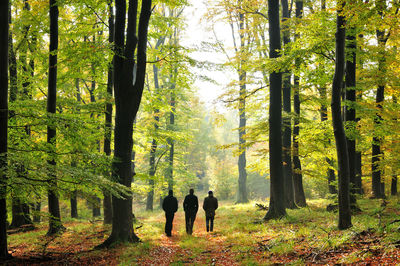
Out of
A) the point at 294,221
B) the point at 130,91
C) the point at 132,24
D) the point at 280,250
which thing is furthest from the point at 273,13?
the point at 280,250

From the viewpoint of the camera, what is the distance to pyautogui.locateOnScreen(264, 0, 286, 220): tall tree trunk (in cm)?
1158

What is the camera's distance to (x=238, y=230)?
10.8 m

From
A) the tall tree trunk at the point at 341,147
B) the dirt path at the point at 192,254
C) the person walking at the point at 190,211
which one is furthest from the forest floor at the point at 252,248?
the person walking at the point at 190,211

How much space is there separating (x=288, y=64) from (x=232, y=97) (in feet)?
Result: 18.5

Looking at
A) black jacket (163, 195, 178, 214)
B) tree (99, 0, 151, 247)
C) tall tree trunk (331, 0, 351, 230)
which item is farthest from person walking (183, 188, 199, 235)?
tall tree trunk (331, 0, 351, 230)

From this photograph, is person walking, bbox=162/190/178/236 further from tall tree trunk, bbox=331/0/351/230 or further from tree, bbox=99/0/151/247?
tall tree trunk, bbox=331/0/351/230

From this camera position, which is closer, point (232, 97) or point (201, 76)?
point (201, 76)

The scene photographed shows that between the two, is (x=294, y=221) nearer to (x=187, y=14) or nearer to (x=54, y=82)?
(x=54, y=82)

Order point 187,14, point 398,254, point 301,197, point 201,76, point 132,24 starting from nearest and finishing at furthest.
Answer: point 398,254 → point 132,24 → point 201,76 → point 301,197 → point 187,14

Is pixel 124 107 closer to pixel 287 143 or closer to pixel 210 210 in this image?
pixel 210 210

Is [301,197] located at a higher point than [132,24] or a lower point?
lower

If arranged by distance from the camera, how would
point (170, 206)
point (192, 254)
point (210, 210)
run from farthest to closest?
point (210, 210), point (170, 206), point (192, 254)

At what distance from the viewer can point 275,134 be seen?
12.0 metres

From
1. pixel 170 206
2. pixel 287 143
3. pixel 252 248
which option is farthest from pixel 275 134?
pixel 252 248
